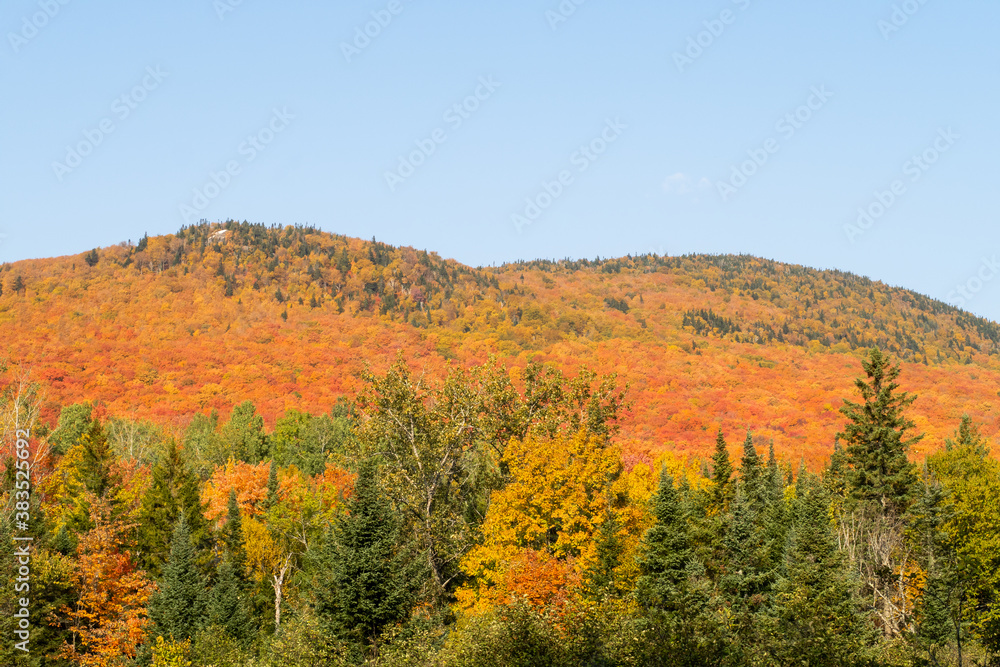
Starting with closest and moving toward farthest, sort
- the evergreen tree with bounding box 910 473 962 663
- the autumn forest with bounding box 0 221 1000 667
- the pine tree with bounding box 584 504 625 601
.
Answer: the autumn forest with bounding box 0 221 1000 667 < the pine tree with bounding box 584 504 625 601 < the evergreen tree with bounding box 910 473 962 663

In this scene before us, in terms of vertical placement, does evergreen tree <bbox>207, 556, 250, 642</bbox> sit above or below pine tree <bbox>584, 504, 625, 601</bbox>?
below

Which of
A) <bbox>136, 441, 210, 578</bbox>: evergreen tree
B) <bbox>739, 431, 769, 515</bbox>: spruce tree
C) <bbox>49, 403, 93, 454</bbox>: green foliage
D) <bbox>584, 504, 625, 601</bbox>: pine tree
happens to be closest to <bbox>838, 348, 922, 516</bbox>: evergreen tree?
<bbox>739, 431, 769, 515</bbox>: spruce tree

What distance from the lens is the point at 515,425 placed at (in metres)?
47.1

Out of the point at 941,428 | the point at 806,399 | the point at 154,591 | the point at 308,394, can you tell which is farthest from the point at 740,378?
the point at 154,591

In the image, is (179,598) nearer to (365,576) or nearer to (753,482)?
(365,576)

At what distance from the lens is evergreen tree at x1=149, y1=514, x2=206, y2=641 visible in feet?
133

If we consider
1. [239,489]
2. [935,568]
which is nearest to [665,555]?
[935,568]

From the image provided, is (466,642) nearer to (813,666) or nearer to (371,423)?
(813,666)

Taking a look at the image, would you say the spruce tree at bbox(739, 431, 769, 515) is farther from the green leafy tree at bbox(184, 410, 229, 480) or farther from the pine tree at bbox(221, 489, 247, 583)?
the green leafy tree at bbox(184, 410, 229, 480)

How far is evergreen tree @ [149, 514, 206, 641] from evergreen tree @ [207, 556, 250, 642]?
0.74m

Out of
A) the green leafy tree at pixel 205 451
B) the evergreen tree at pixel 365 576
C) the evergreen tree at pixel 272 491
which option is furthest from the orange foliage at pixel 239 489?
the evergreen tree at pixel 365 576

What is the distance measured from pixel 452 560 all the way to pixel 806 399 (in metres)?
130

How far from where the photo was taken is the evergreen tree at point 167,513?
49375 mm

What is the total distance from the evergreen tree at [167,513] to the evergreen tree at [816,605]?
1285 inches
